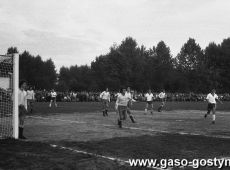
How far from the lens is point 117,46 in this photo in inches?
3479

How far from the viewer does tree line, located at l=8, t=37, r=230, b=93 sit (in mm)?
83875

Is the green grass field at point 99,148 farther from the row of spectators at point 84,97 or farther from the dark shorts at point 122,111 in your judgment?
the row of spectators at point 84,97

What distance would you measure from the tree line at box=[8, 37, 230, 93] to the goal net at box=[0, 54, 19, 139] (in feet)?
216

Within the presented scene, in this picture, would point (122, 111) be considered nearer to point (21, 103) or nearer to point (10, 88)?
point (21, 103)

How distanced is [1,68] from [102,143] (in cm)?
528

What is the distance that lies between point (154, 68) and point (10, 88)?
86564 millimetres

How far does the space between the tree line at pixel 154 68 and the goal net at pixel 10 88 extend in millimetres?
65923

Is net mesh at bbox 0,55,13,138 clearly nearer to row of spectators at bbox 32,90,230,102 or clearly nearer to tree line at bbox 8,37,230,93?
row of spectators at bbox 32,90,230,102

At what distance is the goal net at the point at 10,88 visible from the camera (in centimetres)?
1420

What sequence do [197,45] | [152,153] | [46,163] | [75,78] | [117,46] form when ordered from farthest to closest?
[75,78] < [197,45] < [117,46] < [152,153] < [46,163]

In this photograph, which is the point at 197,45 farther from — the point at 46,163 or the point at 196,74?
the point at 46,163

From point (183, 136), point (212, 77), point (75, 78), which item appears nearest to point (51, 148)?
point (183, 136)

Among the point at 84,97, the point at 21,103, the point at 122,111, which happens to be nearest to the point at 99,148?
the point at 21,103

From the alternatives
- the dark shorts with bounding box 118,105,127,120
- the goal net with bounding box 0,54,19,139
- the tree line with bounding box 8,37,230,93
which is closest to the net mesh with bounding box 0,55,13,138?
the goal net with bounding box 0,54,19,139
